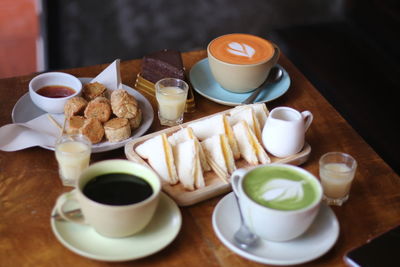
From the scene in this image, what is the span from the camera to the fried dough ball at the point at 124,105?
1.56 meters

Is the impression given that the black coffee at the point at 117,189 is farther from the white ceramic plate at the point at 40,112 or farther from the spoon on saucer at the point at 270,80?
the spoon on saucer at the point at 270,80

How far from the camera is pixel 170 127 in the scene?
161 centimetres

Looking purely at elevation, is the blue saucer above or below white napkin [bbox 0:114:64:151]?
below

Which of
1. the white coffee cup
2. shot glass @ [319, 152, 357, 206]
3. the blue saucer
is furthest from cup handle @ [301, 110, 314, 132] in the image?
the blue saucer

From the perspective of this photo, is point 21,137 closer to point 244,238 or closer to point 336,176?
point 244,238

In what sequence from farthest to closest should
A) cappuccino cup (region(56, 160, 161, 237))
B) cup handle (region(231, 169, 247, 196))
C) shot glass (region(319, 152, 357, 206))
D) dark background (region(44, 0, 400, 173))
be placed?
dark background (region(44, 0, 400, 173))
shot glass (region(319, 152, 357, 206))
cup handle (region(231, 169, 247, 196))
cappuccino cup (region(56, 160, 161, 237))

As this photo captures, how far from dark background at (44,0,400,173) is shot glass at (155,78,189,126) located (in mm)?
957

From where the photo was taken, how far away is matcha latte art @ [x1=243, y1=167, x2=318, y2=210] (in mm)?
1173

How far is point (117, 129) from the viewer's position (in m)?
1.51

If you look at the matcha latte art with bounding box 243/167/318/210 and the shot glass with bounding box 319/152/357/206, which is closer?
the matcha latte art with bounding box 243/167/318/210

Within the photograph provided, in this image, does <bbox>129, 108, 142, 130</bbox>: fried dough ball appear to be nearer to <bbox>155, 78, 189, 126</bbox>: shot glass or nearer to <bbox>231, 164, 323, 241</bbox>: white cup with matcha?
<bbox>155, 78, 189, 126</bbox>: shot glass

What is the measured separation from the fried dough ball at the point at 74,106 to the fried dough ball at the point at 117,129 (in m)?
0.10

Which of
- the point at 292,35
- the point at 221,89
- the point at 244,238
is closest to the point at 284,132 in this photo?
the point at 244,238

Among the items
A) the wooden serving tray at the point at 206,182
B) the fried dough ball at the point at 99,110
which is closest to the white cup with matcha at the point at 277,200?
the wooden serving tray at the point at 206,182
